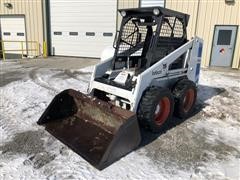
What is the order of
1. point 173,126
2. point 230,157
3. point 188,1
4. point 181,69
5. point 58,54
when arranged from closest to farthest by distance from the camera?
point 230,157, point 173,126, point 181,69, point 188,1, point 58,54

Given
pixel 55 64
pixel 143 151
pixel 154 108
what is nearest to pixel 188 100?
pixel 154 108

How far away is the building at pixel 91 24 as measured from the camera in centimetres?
1169

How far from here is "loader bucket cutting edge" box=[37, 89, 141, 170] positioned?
123 inches

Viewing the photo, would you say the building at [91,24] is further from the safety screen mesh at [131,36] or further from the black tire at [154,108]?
the black tire at [154,108]

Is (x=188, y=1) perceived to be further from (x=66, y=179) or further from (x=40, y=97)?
(x=66, y=179)

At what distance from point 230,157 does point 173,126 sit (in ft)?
4.05

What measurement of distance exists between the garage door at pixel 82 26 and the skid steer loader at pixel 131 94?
926cm

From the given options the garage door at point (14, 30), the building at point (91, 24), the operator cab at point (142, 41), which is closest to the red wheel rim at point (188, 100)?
the operator cab at point (142, 41)

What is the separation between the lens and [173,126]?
14.7 ft

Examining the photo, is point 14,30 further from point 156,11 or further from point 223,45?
point 156,11

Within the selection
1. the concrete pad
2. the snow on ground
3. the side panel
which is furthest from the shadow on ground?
the concrete pad

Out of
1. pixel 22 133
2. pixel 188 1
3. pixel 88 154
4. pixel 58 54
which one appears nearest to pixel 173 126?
→ pixel 88 154

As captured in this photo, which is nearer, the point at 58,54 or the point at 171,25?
the point at 171,25

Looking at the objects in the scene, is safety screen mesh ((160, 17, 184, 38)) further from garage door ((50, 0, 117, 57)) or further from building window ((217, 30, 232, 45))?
garage door ((50, 0, 117, 57))
